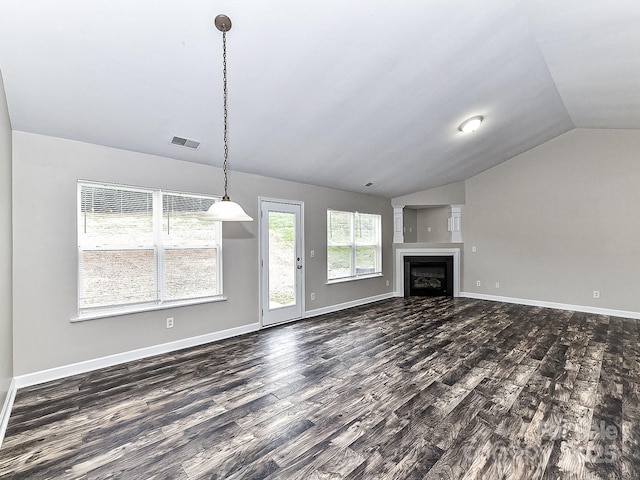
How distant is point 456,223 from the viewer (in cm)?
743

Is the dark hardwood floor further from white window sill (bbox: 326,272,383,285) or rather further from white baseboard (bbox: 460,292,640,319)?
white baseboard (bbox: 460,292,640,319)

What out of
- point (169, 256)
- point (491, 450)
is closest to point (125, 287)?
point (169, 256)

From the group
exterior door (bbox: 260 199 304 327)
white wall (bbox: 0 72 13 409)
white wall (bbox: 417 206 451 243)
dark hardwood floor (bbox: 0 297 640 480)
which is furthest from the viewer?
white wall (bbox: 417 206 451 243)

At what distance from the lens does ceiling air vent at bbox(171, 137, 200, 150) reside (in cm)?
352

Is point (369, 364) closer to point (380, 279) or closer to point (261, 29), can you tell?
point (261, 29)

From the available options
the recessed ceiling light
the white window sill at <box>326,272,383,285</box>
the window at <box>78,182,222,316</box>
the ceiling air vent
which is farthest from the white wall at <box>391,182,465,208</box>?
the ceiling air vent

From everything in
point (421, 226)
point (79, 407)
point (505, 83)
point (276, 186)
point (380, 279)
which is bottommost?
point (79, 407)

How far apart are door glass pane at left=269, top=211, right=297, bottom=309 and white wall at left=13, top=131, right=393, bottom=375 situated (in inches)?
17.9

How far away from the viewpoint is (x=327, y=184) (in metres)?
5.68

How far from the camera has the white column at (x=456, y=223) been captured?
7.39 metres

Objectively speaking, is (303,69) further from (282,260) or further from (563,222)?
(563,222)

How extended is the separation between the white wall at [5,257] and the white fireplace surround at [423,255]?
6.56 metres

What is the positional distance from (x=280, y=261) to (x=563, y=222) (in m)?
Result: 5.49

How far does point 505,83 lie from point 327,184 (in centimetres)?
298
